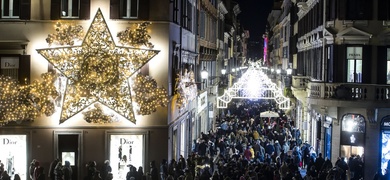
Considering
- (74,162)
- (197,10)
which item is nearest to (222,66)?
(197,10)

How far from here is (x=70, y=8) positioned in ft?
90.9

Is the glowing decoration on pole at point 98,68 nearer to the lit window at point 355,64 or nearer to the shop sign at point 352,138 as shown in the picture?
the lit window at point 355,64

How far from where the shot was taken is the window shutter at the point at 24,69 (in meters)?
27.4

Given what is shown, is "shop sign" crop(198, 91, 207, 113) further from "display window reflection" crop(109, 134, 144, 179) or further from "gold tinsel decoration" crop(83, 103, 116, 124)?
"gold tinsel decoration" crop(83, 103, 116, 124)

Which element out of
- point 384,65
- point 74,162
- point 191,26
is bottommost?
point 74,162

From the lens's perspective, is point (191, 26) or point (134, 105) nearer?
point (134, 105)

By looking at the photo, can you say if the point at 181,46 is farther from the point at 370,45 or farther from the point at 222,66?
the point at 222,66

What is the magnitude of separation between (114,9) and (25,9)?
3750 millimetres

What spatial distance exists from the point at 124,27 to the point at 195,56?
14.9m

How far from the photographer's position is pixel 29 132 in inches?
1102

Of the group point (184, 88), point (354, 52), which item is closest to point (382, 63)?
point (354, 52)

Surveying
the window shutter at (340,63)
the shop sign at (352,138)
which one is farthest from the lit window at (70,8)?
the shop sign at (352,138)

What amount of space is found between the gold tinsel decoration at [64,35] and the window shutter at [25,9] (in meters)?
1.35

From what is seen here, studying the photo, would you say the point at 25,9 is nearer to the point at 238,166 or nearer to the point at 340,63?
the point at 238,166
